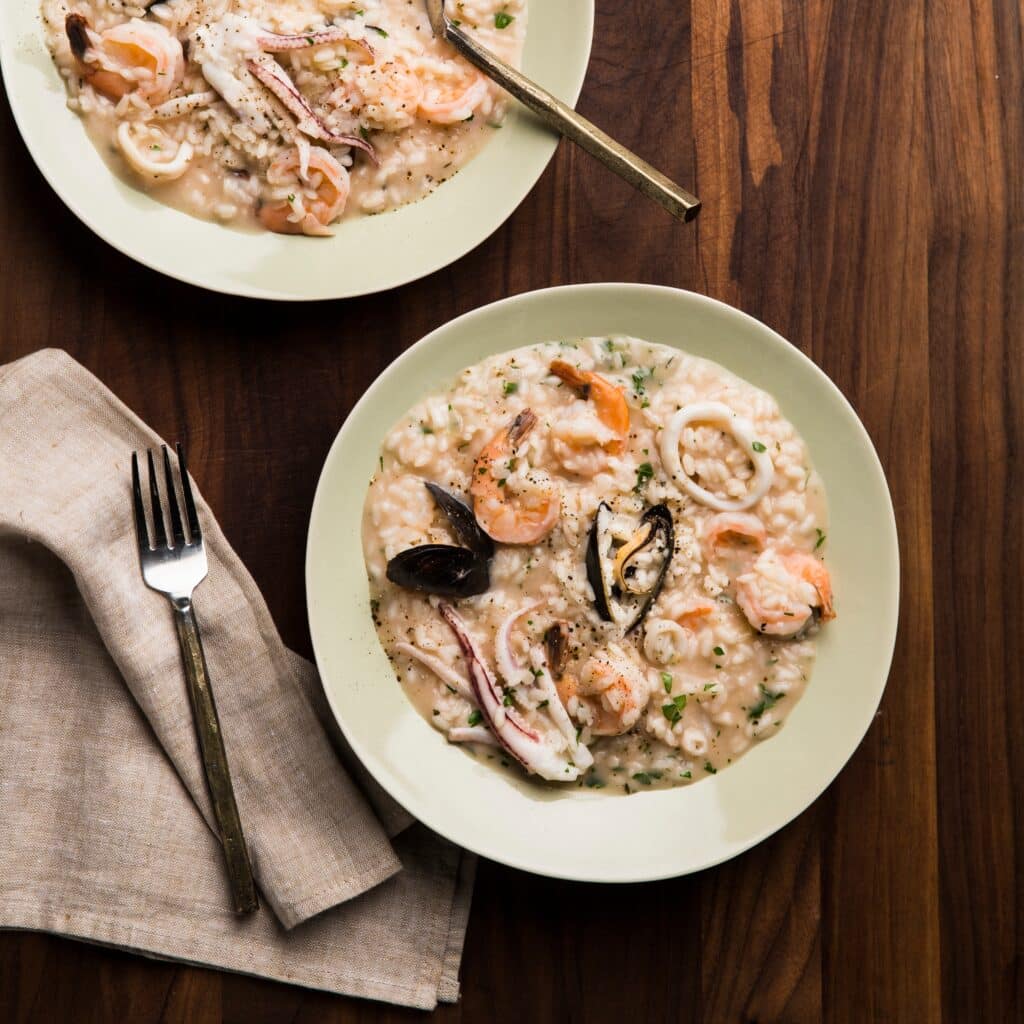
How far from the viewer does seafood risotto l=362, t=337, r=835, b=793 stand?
120 inches

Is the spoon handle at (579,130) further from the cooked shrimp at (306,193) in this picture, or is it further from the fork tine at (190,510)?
the fork tine at (190,510)

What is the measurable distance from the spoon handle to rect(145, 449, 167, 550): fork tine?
1602mm

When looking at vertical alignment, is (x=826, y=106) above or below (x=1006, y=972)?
above

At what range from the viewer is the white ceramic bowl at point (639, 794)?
3031mm

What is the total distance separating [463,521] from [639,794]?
102cm

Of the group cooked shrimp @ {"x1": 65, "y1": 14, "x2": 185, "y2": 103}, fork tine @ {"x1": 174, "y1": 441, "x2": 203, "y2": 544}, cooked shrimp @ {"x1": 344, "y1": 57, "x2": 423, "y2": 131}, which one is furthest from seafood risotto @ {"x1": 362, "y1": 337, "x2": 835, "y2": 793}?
cooked shrimp @ {"x1": 65, "y1": 14, "x2": 185, "y2": 103}

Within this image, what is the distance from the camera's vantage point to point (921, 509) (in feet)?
11.2

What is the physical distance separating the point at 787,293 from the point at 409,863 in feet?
7.42

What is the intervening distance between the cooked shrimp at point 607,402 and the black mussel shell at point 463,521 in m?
0.46

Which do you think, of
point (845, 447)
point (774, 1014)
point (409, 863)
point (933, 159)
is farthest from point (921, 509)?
point (409, 863)

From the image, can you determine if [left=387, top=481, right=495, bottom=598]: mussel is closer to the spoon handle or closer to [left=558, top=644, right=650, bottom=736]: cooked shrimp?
[left=558, top=644, right=650, bottom=736]: cooked shrimp

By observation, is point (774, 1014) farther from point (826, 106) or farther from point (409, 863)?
point (826, 106)

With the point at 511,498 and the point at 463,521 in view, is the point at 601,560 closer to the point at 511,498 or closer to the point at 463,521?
the point at 511,498

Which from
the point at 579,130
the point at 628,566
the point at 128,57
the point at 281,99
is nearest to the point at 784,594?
the point at 628,566
